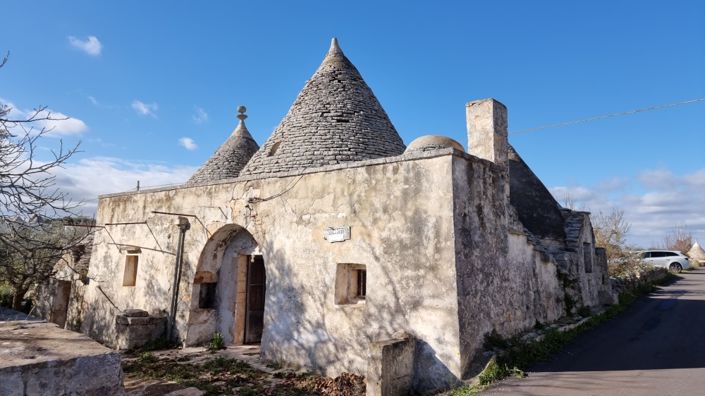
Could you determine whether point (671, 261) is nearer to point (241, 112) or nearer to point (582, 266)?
point (582, 266)

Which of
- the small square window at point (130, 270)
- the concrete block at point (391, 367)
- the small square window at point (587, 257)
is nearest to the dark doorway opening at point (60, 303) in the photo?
the small square window at point (130, 270)

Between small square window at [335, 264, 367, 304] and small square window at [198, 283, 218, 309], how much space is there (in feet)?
11.9

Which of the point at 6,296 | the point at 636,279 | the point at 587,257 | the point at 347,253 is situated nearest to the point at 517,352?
the point at 347,253

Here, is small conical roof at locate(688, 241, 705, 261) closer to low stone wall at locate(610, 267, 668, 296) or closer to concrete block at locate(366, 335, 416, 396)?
low stone wall at locate(610, 267, 668, 296)

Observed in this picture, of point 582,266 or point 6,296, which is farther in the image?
point 6,296

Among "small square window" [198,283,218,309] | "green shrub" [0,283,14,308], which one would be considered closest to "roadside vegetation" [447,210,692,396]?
"small square window" [198,283,218,309]

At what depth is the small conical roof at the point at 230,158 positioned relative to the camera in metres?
12.8

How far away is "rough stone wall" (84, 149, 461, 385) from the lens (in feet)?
18.2

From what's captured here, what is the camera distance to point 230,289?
8.76 metres

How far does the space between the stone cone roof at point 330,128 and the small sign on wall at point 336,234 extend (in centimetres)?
265

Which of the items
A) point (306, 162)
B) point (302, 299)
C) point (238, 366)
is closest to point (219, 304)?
point (238, 366)

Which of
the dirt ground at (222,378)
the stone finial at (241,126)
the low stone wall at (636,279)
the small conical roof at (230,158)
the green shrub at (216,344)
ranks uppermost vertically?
the stone finial at (241,126)

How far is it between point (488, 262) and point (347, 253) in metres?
2.05

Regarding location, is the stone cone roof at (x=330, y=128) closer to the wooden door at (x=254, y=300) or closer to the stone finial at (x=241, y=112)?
the wooden door at (x=254, y=300)
